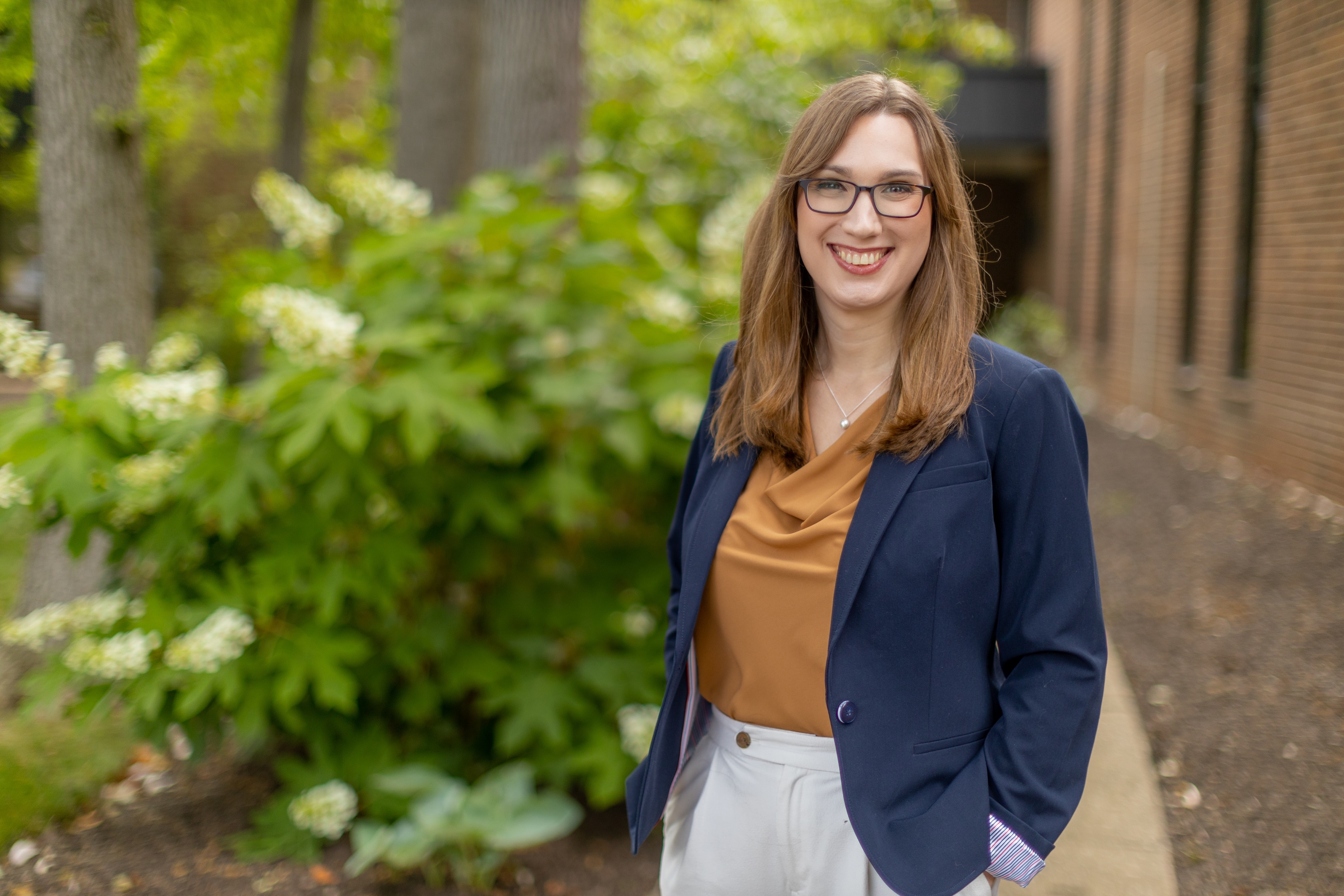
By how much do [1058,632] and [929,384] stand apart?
45 centimetres

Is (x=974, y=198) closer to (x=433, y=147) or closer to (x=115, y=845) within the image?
(x=115, y=845)

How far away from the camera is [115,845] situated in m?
3.12

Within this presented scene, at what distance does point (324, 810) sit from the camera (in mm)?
3199

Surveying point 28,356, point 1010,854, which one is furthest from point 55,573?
point 1010,854

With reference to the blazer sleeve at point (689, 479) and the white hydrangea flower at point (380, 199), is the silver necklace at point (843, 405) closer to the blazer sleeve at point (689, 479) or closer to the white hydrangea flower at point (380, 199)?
the blazer sleeve at point (689, 479)

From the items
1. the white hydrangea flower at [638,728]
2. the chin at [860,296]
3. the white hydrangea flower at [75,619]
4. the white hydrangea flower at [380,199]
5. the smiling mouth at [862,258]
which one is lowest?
the white hydrangea flower at [638,728]

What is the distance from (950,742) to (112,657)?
2.30 m

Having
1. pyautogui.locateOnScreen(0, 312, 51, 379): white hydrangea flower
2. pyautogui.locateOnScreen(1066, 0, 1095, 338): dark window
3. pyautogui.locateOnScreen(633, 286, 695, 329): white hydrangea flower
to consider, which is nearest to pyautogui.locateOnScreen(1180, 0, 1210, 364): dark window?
pyautogui.locateOnScreen(1066, 0, 1095, 338): dark window

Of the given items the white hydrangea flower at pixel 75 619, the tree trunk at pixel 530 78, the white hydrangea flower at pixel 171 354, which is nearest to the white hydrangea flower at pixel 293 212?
the white hydrangea flower at pixel 171 354

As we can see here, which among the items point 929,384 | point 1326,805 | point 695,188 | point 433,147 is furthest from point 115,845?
point 695,188

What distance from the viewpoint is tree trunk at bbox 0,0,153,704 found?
138 inches

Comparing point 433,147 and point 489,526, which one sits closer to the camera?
point 489,526

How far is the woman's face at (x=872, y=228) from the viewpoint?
174cm

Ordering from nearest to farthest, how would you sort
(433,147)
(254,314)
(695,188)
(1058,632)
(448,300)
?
(1058,632)
(254,314)
(448,300)
(433,147)
(695,188)
